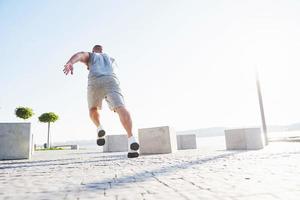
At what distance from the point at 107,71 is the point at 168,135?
14.0ft

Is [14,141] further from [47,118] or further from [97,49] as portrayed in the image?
[47,118]

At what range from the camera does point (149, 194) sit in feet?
5.89

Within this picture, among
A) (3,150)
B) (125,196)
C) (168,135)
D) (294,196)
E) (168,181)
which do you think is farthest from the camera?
(168,135)

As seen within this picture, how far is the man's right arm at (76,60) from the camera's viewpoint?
4271 millimetres

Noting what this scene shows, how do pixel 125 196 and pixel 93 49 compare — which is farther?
pixel 93 49

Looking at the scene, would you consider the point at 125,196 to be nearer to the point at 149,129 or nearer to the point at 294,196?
the point at 294,196

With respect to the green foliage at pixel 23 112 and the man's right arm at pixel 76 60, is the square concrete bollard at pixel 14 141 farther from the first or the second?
the green foliage at pixel 23 112

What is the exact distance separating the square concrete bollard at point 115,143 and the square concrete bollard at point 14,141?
19.2 feet

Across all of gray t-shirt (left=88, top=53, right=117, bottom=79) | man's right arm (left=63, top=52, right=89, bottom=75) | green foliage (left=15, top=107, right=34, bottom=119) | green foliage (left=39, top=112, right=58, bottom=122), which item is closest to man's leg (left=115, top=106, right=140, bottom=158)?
gray t-shirt (left=88, top=53, right=117, bottom=79)

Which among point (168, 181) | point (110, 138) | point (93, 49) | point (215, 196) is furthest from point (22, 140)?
point (215, 196)

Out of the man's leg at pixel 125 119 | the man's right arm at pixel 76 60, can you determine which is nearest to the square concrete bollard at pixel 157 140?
the man's leg at pixel 125 119

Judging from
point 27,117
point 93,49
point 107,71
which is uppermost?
point 27,117

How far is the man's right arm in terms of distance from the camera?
4271 mm

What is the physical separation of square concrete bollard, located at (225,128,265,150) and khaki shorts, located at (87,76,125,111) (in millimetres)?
5891
